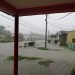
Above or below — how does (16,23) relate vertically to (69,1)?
below

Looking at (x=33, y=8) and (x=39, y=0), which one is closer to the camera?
(x=39, y=0)

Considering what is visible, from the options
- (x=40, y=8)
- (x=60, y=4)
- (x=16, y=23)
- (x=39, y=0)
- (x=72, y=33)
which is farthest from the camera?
(x=72, y=33)

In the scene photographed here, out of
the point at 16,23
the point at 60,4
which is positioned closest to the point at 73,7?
the point at 60,4

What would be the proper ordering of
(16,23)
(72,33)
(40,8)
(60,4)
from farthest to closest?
(72,33) < (16,23) < (40,8) < (60,4)

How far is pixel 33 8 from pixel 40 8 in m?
0.26

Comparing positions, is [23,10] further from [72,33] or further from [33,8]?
[72,33]

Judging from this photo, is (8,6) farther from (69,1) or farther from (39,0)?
(69,1)

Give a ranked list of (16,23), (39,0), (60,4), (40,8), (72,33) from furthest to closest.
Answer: (72,33), (16,23), (40,8), (60,4), (39,0)

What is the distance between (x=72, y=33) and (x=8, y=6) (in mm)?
34176

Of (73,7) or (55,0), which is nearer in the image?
(55,0)

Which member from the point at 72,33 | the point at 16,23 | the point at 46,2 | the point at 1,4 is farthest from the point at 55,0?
the point at 72,33

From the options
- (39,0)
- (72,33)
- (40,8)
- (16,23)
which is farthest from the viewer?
(72,33)

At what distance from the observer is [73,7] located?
196 inches

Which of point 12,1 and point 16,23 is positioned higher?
point 12,1
